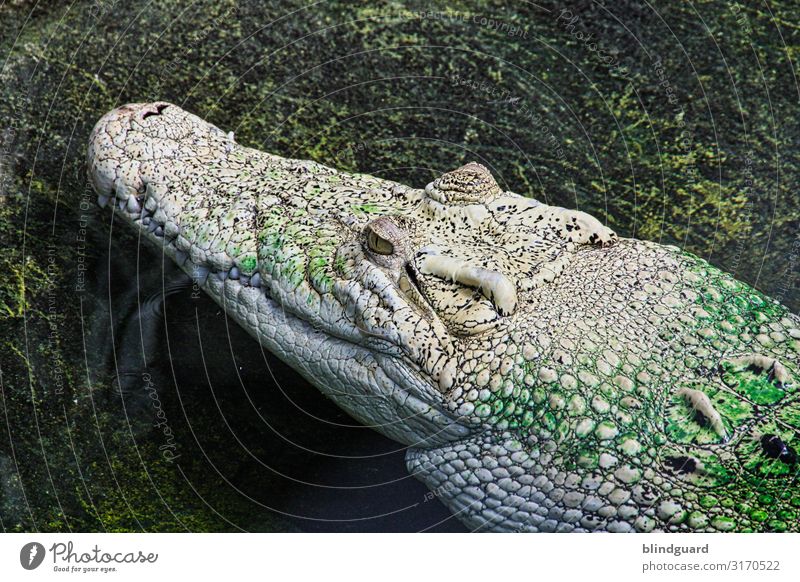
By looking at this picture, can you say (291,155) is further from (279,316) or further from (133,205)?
(279,316)

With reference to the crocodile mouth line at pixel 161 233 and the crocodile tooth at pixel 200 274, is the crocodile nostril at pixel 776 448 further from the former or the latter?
the crocodile tooth at pixel 200 274

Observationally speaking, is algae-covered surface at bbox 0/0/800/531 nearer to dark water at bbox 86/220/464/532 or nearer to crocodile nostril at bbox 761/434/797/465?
dark water at bbox 86/220/464/532

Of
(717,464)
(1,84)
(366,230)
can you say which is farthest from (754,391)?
(1,84)

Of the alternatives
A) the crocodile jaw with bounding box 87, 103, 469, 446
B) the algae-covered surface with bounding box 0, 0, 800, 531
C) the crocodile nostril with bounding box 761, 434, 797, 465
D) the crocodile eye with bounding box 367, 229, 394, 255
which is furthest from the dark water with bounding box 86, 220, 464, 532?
the crocodile nostril with bounding box 761, 434, 797, 465

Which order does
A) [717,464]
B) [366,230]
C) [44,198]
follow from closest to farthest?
[717,464], [366,230], [44,198]

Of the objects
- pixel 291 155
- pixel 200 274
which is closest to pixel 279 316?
pixel 200 274

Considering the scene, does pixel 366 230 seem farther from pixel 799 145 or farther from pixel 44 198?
pixel 799 145
